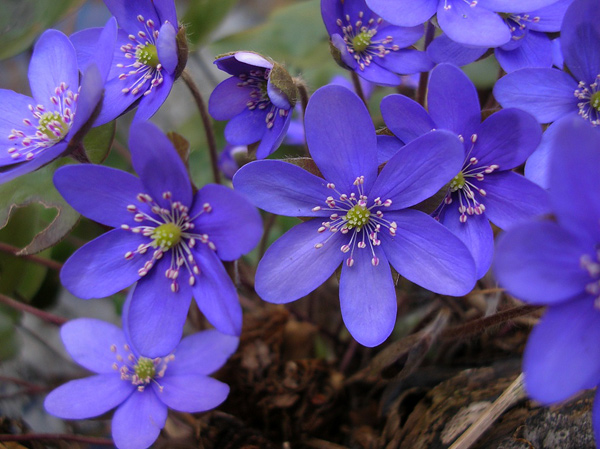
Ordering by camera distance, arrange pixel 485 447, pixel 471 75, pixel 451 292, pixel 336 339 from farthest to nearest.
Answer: pixel 471 75
pixel 336 339
pixel 485 447
pixel 451 292

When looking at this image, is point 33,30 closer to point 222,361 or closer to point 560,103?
point 222,361

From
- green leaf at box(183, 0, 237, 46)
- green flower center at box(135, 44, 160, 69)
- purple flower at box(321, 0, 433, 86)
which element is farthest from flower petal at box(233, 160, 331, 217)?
green leaf at box(183, 0, 237, 46)

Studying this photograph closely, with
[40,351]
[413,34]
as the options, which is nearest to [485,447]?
[413,34]

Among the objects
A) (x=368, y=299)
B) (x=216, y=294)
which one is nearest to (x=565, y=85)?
(x=368, y=299)

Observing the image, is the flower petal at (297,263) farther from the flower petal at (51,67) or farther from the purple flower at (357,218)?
the flower petal at (51,67)

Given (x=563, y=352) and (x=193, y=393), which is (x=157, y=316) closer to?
(x=193, y=393)

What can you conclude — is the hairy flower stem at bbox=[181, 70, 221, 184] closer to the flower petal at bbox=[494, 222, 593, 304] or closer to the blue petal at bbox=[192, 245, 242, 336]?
the blue petal at bbox=[192, 245, 242, 336]
